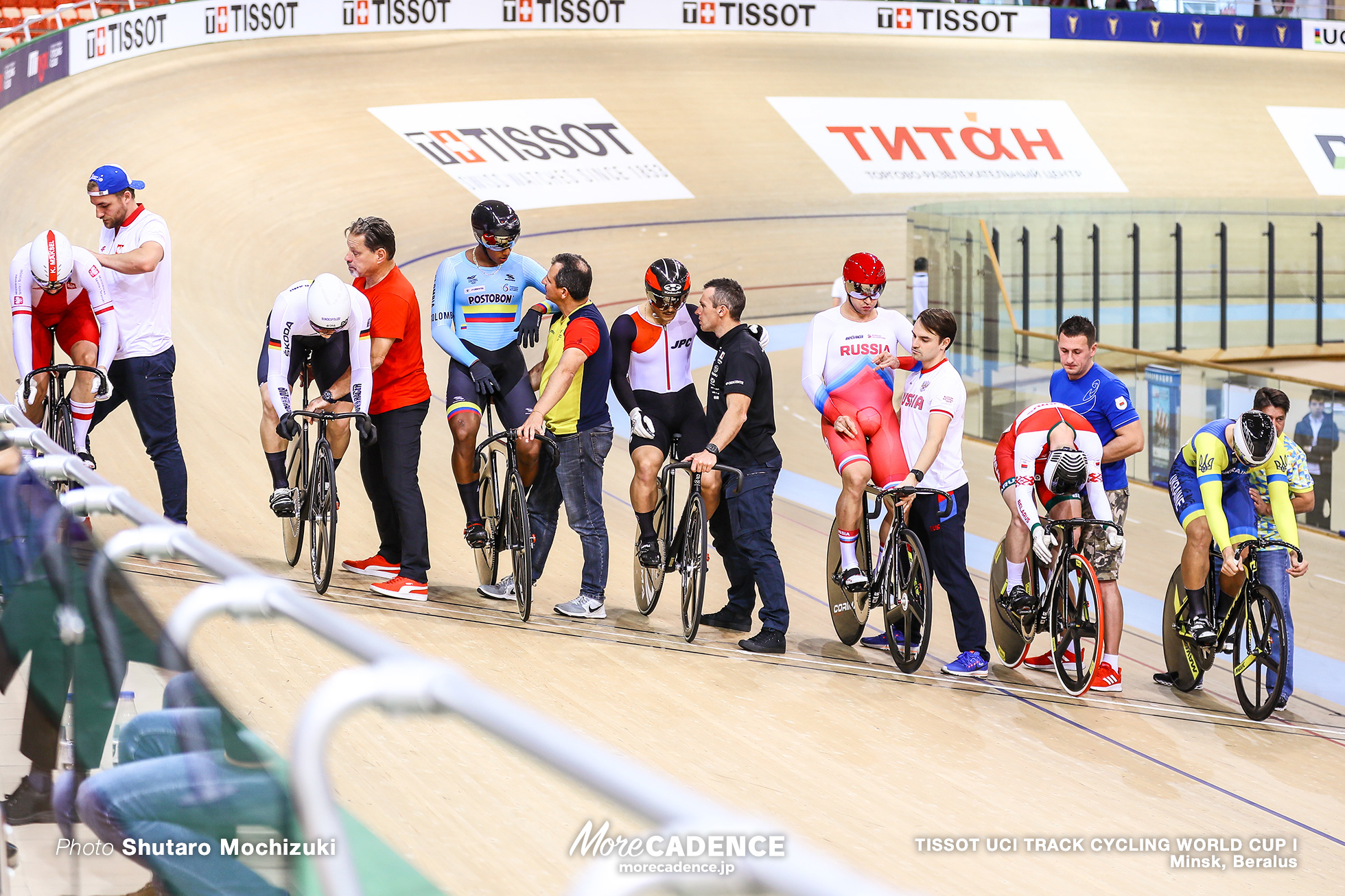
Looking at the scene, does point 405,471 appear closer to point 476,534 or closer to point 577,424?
point 476,534

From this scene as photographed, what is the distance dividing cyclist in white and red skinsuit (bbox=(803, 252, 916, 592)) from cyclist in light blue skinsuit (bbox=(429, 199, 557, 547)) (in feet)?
3.51

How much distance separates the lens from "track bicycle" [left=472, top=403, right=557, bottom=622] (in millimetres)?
4762

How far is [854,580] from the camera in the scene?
4.69 metres

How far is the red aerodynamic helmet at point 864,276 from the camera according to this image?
4742 mm

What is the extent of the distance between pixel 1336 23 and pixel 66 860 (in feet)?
77.5

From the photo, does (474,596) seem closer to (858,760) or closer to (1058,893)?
(858,760)

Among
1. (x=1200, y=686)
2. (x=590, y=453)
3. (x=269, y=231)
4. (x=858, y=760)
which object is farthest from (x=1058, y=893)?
(x=269, y=231)

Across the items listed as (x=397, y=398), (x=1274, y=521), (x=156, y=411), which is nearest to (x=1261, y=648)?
(x=1274, y=521)

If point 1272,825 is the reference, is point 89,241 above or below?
above

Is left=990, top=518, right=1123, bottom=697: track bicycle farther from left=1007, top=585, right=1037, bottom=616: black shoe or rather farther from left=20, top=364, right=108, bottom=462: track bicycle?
left=20, top=364, right=108, bottom=462: track bicycle

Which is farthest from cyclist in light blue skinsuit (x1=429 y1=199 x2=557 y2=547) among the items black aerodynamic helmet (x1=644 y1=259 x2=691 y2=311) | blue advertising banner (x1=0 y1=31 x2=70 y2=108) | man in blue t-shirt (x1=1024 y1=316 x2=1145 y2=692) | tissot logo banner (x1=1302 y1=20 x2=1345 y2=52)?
tissot logo banner (x1=1302 y1=20 x2=1345 y2=52)

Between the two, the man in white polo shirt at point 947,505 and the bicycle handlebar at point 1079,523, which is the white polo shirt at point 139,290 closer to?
the man in white polo shirt at point 947,505

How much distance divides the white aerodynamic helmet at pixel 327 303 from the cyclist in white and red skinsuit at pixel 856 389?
1655 mm

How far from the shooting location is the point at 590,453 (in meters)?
4.93
